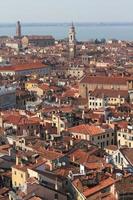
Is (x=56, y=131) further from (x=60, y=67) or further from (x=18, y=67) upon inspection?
(x=60, y=67)

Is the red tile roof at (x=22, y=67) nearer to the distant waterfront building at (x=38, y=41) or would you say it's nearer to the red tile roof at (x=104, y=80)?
the red tile roof at (x=104, y=80)

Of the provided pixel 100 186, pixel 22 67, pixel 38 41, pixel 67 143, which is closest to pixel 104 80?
pixel 22 67

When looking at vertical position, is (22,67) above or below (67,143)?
below

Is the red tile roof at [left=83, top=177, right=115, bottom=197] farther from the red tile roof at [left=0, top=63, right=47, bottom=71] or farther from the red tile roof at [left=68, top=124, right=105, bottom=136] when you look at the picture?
the red tile roof at [left=0, top=63, right=47, bottom=71]

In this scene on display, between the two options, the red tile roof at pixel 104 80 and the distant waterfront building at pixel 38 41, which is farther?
the distant waterfront building at pixel 38 41

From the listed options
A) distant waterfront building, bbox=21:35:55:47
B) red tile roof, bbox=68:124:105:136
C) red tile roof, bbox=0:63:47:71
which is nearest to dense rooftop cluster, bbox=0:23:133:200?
red tile roof, bbox=68:124:105:136

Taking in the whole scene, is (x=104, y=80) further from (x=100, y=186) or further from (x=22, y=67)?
(x=100, y=186)

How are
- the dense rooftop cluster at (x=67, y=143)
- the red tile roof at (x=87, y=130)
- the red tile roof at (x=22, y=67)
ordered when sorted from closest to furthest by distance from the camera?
the dense rooftop cluster at (x=67, y=143)
the red tile roof at (x=87, y=130)
the red tile roof at (x=22, y=67)

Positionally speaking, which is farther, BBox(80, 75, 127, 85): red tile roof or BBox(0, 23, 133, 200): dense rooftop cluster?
BBox(80, 75, 127, 85): red tile roof

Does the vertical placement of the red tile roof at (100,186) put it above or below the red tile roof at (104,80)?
above

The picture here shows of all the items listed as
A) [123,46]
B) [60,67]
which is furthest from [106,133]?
[123,46]

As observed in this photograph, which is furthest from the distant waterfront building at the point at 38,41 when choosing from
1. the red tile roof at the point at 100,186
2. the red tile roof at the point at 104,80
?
the red tile roof at the point at 100,186

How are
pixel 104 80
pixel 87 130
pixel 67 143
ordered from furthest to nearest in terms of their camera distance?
pixel 104 80, pixel 87 130, pixel 67 143
